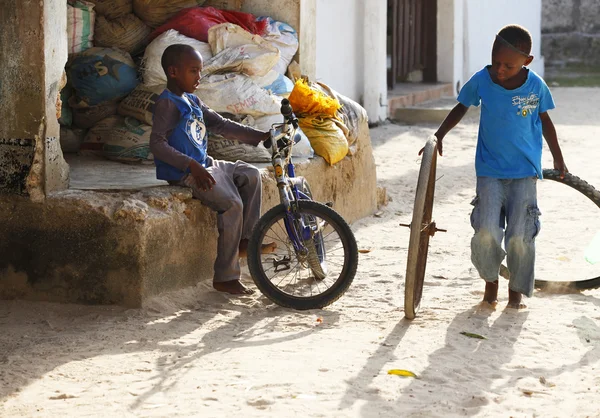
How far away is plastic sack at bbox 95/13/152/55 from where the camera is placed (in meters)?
6.45

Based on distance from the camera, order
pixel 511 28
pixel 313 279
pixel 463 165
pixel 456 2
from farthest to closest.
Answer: pixel 456 2 → pixel 463 165 → pixel 313 279 → pixel 511 28

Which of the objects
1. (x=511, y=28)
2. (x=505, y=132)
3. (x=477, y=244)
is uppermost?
(x=511, y=28)

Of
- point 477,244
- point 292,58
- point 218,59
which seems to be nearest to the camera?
point 477,244

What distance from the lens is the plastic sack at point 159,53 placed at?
610 centimetres

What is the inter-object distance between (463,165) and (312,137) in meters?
3.20

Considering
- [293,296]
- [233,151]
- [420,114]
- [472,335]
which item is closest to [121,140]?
[233,151]

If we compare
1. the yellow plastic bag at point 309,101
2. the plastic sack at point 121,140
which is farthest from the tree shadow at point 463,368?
the plastic sack at point 121,140

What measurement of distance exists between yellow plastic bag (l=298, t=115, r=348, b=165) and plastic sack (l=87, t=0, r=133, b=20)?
143 centimetres

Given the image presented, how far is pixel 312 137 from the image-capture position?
631 cm

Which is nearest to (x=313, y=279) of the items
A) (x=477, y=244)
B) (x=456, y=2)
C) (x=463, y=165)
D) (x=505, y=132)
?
(x=477, y=244)

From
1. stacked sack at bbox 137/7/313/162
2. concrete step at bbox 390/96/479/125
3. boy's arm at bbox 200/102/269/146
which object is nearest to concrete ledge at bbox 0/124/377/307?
boy's arm at bbox 200/102/269/146

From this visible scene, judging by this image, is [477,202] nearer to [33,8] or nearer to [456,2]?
[33,8]

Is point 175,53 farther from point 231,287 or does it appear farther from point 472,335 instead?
point 472,335

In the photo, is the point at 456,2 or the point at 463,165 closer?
the point at 463,165
